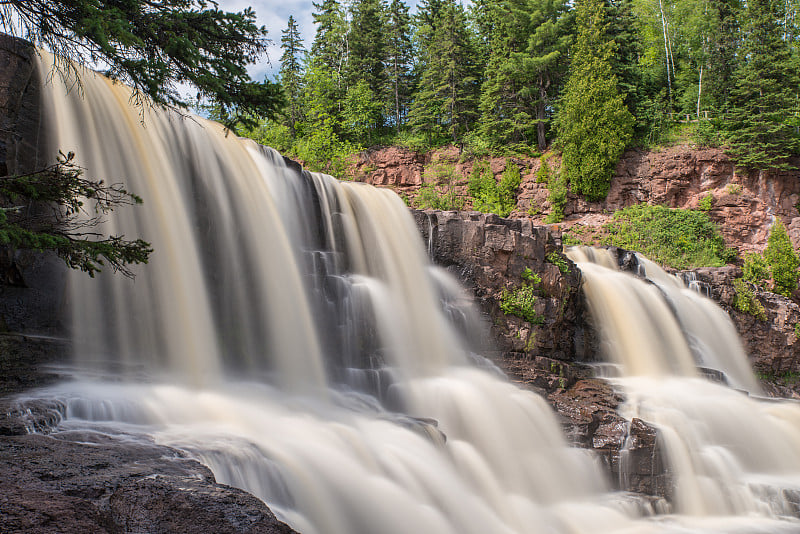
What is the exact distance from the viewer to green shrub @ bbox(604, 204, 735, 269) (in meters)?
24.0

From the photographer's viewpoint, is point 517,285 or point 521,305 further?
point 517,285

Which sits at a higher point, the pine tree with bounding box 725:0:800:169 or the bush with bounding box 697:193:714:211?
the pine tree with bounding box 725:0:800:169

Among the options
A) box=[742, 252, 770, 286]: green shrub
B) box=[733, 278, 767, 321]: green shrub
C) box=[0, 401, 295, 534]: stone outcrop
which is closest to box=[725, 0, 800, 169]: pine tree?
box=[742, 252, 770, 286]: green shrub

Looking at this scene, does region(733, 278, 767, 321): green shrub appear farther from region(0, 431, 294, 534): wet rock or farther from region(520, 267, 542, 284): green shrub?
region(0, 431, 294, 534): wet rock

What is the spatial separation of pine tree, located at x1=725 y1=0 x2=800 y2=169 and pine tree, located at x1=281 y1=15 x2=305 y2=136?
84.3ft

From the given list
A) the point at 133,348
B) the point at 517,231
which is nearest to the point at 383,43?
the point at 517,231

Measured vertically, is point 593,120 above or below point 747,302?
above

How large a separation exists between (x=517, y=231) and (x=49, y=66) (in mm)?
10371

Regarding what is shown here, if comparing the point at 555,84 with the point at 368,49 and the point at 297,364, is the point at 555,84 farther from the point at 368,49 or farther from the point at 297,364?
the point at 297,364

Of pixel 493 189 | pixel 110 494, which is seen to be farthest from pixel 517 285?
pixel 493 189

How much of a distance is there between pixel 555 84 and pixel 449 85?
265 inches

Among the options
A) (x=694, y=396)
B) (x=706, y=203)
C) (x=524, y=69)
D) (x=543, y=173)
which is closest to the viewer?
(x=694, y=396)

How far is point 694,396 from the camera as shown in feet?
36.8

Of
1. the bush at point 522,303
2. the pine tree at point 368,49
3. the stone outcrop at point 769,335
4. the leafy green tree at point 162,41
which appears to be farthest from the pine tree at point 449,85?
the leafy green tree at point 162,41
